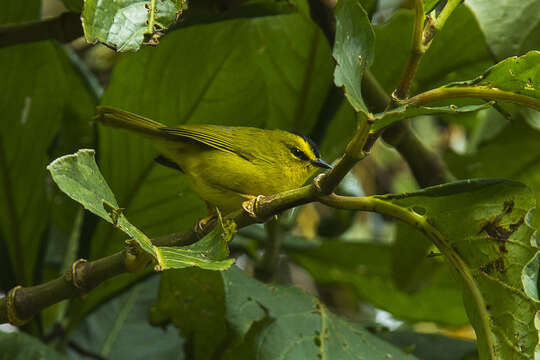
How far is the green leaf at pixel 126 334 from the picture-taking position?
252 cm

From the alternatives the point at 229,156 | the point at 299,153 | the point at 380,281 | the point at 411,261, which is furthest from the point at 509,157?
the point at 229,156

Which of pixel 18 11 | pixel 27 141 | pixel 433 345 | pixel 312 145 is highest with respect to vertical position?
pixel 18 11

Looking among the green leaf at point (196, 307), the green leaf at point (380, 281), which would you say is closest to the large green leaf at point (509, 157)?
the green leaf at point (380, 281)

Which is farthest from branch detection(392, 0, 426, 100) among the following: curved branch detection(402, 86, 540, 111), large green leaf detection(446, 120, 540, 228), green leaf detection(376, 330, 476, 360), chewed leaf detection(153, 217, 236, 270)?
large green leaf detection(446, 120, 540, 228)

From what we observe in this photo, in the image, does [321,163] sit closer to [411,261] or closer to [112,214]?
[411,261]

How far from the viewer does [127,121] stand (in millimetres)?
2059

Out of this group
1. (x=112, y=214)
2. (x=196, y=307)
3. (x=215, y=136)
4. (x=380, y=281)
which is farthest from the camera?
(x=380, y=281)

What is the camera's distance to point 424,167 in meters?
2.26

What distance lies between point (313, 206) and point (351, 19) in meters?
2.79

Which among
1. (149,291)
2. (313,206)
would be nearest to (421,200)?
(149,291)

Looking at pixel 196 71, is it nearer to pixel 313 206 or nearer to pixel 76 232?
pixel 76 232

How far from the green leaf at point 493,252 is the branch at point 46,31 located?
102 centimetres

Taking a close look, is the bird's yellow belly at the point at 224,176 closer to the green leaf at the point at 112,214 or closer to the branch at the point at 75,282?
the branch at the point at 75,282

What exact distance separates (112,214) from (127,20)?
1.46 ft
